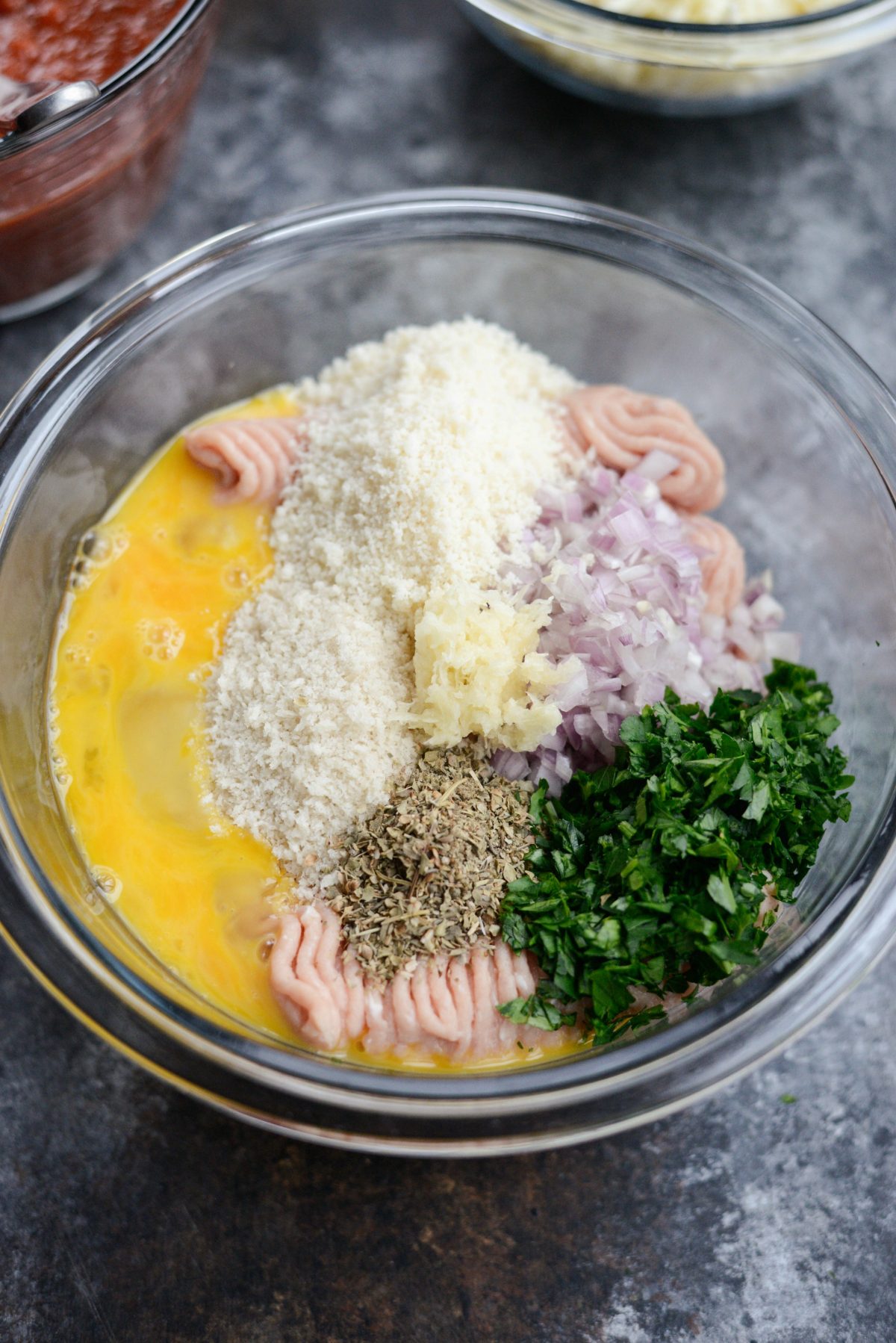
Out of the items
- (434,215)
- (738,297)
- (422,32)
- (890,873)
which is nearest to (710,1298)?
(890,873)

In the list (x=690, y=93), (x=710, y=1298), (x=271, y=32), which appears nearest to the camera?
(x=710, y=1298)

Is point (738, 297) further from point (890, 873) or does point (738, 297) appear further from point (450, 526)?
point (890, 873)

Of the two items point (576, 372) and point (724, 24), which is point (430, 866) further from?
point (724, 24)

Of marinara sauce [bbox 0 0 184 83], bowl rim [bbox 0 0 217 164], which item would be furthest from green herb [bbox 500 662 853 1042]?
marinara sauce [bbox 0 0 184 83]

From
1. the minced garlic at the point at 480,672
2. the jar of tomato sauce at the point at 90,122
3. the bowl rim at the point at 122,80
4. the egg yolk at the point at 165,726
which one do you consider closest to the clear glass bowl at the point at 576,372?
the egg yolk at the point at 165,726

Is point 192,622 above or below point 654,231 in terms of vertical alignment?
below

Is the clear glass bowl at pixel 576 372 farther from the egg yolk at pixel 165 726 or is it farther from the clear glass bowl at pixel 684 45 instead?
the clear glass bowl at pixel 684 45

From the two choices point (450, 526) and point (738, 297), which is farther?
point (738, 297)
